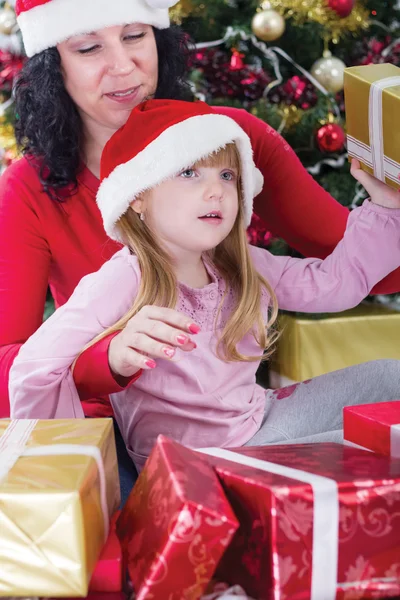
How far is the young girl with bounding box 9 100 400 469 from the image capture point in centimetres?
122

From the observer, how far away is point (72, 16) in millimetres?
1489

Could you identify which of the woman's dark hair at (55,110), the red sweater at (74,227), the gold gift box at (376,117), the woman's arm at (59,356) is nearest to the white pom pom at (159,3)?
the woman's dark hair at (55,110)

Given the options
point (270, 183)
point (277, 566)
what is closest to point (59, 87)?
point (270, 183)

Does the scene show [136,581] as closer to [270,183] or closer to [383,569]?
[383,569]

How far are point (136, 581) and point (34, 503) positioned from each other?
0.43 feet

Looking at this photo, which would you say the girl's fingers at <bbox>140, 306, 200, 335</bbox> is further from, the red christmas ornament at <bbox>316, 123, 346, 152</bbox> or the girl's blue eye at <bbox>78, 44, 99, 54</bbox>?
the red christmas ornament at <bbox>316, 123, 346, 152</bbox>

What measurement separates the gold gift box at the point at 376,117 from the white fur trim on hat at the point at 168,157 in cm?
19

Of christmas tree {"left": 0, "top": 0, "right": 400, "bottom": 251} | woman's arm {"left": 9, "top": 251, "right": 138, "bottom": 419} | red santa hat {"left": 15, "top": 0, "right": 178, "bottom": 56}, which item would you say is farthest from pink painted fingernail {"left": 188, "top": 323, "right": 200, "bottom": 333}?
christmas tree {"left": 0, "top": 0, "right": 400, "bottom": 251}

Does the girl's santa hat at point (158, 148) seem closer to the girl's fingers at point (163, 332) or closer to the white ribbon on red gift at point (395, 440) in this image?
the girl's fingers at point (163, 332)

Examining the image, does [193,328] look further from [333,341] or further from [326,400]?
[333,341]

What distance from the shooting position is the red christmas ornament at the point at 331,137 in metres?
2.38

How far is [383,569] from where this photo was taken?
80 centimetres

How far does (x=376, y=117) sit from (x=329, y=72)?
1.31 m

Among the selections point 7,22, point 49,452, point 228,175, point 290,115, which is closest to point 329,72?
point 290,115
